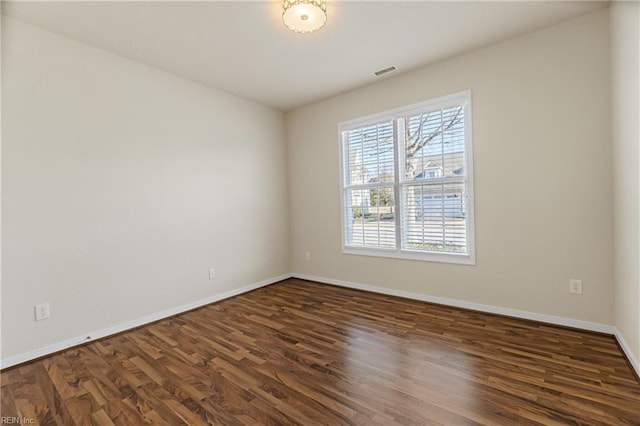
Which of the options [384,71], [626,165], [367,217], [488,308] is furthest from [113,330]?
[626,165]

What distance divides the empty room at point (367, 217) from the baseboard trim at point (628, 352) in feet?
0.08

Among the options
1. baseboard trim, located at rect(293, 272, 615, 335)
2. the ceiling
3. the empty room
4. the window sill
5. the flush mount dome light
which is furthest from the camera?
the window sill

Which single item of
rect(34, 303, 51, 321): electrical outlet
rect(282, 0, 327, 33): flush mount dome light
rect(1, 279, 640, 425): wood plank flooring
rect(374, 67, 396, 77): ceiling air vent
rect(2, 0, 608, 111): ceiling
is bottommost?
rect(1, 279, 640, 425): wood plank flooring

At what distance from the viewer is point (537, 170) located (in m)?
2.67

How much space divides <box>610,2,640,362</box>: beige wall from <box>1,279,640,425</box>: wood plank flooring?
362 mm

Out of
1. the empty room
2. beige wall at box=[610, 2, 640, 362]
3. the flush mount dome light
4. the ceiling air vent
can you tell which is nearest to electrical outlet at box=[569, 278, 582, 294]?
the empty room

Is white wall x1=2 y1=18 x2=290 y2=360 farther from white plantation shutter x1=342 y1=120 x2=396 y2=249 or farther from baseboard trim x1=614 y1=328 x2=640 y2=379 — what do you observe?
baseboard trim x1=614 y1=328 x2=640 y2=379

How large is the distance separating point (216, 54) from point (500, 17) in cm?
254

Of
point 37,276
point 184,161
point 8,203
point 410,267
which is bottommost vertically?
point 410,267

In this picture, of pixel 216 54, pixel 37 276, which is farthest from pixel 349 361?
pixel 216 54

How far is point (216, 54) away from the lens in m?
2.86

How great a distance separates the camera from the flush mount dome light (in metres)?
2.06

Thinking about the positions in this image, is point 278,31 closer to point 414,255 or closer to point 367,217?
point 367,217

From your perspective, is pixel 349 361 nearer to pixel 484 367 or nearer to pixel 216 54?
pixel 484 367
